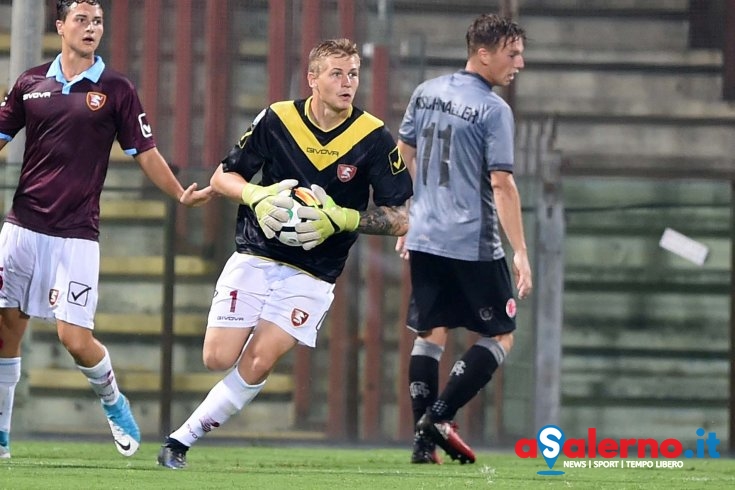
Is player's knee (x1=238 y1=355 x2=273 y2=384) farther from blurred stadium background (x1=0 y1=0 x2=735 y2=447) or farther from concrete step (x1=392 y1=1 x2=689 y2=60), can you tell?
concrete step (x1=392 y1=1 x2=689 y2=60)

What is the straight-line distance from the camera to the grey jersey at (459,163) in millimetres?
6910

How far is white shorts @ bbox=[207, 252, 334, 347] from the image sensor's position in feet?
20.2

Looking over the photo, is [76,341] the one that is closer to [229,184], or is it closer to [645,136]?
[229,184]

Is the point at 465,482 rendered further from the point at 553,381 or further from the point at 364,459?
the point at 553,381

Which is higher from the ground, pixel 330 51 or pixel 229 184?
pixel 330 51

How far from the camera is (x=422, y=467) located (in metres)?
6.84

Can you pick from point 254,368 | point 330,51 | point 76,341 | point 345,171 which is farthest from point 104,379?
point 330,51

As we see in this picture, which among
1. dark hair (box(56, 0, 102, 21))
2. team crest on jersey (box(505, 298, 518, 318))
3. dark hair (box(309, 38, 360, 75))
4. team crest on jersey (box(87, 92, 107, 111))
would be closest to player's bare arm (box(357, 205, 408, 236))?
dark hair (box(309, 38, 360, 75))

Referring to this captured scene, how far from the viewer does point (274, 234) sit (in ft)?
19.7

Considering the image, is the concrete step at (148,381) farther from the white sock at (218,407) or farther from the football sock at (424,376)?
the white sock at (218,407)

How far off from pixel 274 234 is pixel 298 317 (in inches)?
14.0

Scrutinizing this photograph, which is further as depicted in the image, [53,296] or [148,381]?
[148,381]

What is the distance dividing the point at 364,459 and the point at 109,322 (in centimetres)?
178

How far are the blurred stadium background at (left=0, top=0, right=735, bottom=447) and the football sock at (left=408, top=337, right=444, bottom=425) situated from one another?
5.61ft
